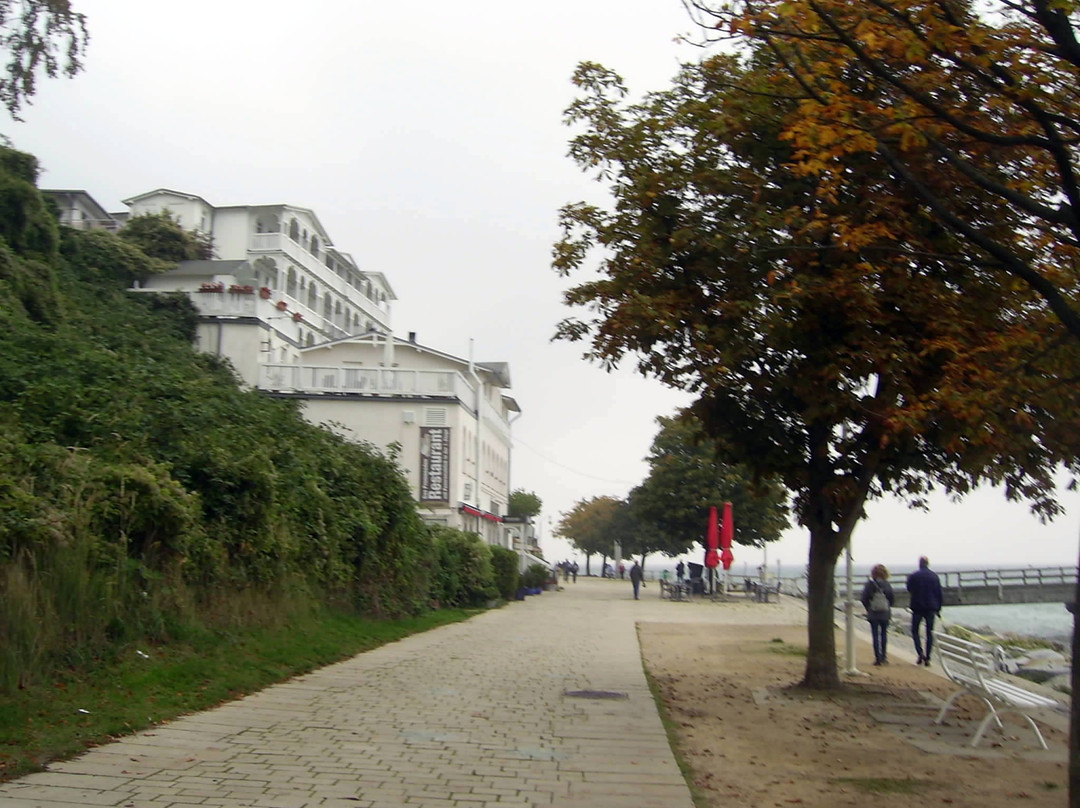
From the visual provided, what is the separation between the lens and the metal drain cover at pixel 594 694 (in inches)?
499

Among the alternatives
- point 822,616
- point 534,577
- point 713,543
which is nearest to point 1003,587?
point 713,543

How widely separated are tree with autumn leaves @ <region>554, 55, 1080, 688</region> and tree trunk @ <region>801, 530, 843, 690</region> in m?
0.02

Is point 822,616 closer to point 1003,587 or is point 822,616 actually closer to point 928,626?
point 928,626

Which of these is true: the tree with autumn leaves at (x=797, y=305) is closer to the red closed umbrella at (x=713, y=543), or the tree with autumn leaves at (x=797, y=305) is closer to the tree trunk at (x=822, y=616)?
the tree trunk at (x=822, y=616)

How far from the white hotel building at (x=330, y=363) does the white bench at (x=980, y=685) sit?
72.0 feet

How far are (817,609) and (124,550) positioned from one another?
310 inches

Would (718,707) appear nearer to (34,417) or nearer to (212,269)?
(34,417)

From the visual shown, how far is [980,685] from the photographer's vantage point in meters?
9.97

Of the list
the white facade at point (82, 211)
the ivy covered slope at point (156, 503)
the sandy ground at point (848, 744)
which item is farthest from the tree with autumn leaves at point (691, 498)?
the sandy ground at point (848, 744)

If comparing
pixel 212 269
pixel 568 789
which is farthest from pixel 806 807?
pixel 212 269

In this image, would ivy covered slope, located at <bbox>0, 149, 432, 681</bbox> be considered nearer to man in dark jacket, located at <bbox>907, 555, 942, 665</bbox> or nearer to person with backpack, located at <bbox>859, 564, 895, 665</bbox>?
person with backpack, located at <bbox>859, 564, 895, 665</bbox>

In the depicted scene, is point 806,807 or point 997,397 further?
point 997,397

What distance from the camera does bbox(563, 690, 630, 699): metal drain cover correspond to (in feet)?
41.6

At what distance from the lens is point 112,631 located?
Result: 1048cm
